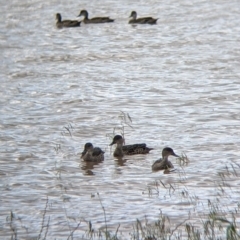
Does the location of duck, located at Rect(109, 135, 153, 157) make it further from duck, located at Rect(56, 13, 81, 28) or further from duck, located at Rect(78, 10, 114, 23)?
duck, located at Rect(78, 10, 114, 23)

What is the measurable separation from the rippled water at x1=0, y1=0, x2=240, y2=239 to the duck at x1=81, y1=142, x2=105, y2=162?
9cm

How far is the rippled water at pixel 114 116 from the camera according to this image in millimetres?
8828

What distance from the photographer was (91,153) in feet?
34.3

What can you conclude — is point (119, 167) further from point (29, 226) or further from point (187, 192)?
point (29, 226)

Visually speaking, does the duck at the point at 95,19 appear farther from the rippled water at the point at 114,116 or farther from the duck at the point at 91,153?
the duck at the point at 91,153

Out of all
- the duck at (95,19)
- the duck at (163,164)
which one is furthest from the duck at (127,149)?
the duck at (95,19)

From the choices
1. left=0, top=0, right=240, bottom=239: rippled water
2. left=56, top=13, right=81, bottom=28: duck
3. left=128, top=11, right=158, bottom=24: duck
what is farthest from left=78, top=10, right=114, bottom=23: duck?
left=128, top=11, right=158, bottom=24: duck

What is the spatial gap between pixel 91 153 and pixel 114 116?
112 inches

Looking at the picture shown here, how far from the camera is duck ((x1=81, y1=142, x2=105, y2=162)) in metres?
10.4

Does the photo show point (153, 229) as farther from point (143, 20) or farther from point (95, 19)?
point (95, 19)

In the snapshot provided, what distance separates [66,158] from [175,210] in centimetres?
268

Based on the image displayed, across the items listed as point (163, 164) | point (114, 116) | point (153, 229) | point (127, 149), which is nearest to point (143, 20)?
point (114, 116)

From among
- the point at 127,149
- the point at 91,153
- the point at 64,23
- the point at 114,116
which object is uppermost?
the point at 64,23

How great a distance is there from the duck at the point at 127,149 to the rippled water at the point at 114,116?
10cm
